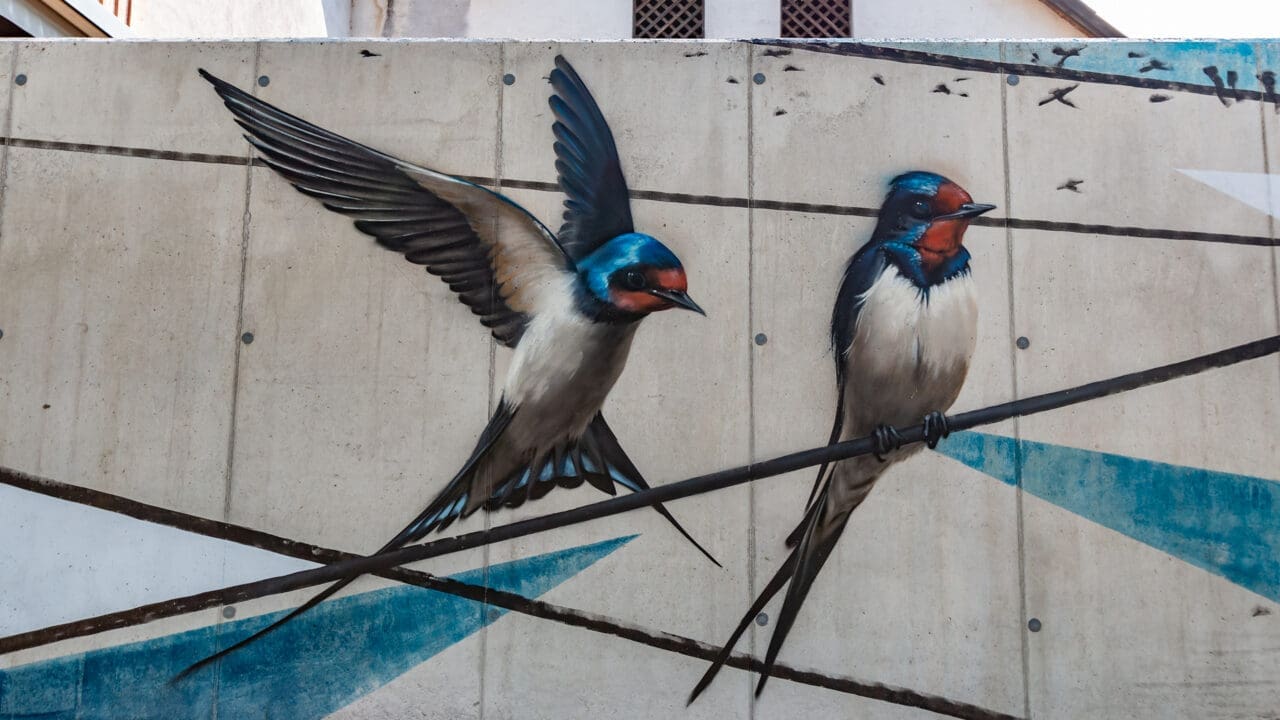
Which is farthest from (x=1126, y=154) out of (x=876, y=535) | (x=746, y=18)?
(x=746, y=18)

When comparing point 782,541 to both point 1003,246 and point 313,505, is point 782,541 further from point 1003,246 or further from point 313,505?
point 313,505

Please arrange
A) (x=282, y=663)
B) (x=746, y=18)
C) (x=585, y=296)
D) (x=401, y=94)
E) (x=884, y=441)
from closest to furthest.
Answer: (x=282, y=663) → (x=884, y=441) → (x=585, y=296) → (x=401, y=94) → (x=746, y=18)

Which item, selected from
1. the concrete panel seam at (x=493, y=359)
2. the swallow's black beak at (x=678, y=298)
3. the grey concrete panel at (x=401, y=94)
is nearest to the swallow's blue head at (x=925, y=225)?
the swallow's black beak at (x=678, y=298)

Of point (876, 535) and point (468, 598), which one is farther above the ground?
point (876, 535)

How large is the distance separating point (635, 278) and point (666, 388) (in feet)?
1.71

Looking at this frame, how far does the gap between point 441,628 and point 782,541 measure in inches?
60.8

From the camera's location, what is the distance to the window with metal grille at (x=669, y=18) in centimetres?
1021

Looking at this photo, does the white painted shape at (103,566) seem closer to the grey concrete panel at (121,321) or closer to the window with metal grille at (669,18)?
the grey concrete panel at (121,321)

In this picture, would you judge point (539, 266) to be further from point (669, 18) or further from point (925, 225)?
point (669, 18)

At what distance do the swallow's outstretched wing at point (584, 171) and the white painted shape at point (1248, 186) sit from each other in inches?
105

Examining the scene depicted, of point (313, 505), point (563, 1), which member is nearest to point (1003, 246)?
point (313, 505)

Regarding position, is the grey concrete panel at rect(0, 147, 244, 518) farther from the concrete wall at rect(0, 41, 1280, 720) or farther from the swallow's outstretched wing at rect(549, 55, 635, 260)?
the swallow's outstretched wing at rect(549, 55, 635, 260)

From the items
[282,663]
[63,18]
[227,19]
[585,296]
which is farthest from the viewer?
[227,19]

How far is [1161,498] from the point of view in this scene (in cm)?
473
